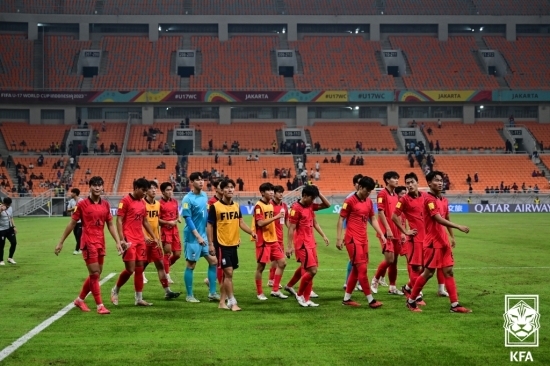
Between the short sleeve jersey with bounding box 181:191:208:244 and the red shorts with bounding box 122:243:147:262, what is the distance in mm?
1013

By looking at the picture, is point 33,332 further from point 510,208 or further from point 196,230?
point 510,208

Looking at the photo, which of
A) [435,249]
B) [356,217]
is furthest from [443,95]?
[435,249]

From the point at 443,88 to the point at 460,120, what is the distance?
3.97 meters

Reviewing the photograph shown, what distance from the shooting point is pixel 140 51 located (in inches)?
3036

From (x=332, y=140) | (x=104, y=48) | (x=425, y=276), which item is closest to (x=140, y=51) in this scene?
(x=104, y=48)

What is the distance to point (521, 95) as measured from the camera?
74188 mm

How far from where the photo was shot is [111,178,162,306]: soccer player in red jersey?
13.0 metres

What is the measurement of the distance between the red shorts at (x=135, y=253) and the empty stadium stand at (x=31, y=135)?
57172 mm

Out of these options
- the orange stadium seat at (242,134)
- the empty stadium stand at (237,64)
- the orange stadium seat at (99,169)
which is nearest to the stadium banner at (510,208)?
the orange stadium seat at (242,134)

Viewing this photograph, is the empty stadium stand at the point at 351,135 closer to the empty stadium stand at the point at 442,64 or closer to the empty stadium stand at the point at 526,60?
the empty stadium stand at the point at 442,64

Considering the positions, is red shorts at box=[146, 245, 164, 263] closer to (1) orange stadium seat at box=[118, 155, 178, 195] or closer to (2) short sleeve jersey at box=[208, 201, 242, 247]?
(2) short sleeve jersey at box=[208, 201, 242, 247]

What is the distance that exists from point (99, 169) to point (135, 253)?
175 feet

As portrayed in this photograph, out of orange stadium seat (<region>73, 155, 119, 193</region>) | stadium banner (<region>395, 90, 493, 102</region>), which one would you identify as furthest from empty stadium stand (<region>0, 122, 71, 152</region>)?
stadium banner (<region>395, 90, 493, 102</region>)

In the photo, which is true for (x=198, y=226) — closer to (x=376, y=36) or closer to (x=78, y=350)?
(x=78, y=350)
